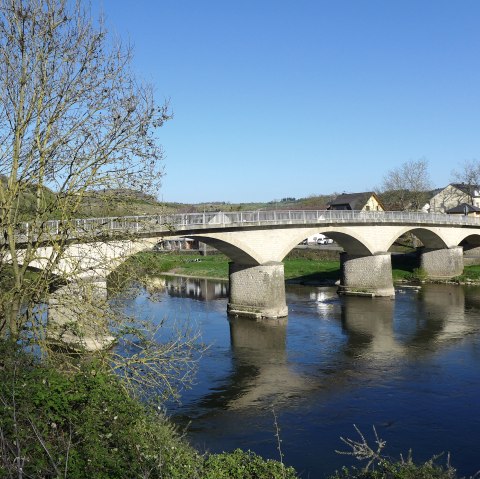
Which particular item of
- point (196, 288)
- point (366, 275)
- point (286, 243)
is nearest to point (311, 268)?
point (366, 275)

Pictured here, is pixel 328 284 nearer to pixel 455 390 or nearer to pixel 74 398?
pixel 455 390

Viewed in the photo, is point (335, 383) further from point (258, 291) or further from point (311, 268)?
point (311, 268)

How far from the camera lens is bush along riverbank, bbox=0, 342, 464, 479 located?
24.3 ft

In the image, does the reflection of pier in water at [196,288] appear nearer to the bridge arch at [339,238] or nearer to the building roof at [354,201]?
the bridge arch at [339,238]

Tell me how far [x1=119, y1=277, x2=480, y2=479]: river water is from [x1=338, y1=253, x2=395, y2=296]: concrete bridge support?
4.70 m

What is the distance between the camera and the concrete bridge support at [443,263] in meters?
51.0

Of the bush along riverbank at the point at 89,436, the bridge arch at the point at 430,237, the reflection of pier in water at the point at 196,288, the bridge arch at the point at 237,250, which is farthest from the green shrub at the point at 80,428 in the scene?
the bridge arch at the point at 430,237

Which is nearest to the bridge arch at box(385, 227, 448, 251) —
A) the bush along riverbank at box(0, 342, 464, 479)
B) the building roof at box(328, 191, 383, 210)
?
the building roof at box(328, 191, 383, 210)

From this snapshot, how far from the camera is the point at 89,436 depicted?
791 centimetres

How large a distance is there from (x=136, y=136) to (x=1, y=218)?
10.3 feet

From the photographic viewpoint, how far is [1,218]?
10.8 metres

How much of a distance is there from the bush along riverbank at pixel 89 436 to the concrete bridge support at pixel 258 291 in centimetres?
2384

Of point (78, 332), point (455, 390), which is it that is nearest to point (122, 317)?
point (78, 332)

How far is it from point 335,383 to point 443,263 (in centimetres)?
3423
